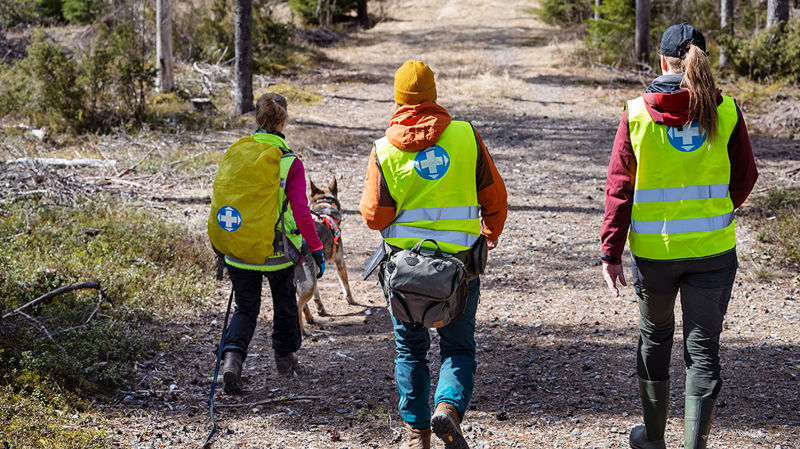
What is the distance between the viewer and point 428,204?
11.8ft

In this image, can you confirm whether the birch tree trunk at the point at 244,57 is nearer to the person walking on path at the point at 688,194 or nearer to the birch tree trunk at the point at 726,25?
the birch tree trunk at the point at 726,25

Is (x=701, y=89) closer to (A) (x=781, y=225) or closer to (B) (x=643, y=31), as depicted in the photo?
(A) (x=781, y=225)

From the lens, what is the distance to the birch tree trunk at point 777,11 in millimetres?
15234

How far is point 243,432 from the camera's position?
4.57 metres

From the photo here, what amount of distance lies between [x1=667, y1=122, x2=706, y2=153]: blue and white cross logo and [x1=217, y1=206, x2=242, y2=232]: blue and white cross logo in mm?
2698

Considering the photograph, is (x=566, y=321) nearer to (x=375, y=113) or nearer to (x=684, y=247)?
(x=684, y=247)

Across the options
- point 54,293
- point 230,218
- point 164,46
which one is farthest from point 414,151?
point 164,46

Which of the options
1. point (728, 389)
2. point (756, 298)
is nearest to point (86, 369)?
point (728, 389)

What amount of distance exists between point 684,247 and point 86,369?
13.0 ft

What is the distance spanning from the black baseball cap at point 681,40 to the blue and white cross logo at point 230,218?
2.77 m

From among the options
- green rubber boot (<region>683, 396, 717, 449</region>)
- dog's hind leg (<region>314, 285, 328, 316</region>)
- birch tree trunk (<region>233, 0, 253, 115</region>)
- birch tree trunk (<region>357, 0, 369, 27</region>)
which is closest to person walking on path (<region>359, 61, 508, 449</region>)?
green rubber boot (<region>683, 396, 717, 449</region>)

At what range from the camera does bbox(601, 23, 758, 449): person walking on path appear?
3381mm

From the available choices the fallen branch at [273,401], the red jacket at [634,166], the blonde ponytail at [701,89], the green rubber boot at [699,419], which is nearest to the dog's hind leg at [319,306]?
the fallen branch at [273,401]

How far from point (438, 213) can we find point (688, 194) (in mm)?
1232
